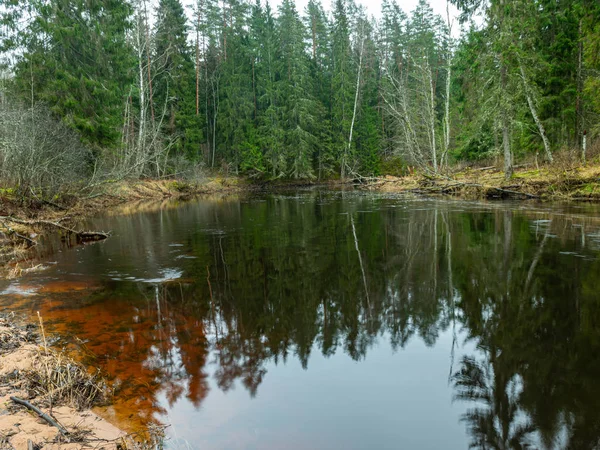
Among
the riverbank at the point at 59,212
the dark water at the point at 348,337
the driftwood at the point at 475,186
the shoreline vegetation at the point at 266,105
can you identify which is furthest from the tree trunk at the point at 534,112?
the riverbank at the point at 59,212

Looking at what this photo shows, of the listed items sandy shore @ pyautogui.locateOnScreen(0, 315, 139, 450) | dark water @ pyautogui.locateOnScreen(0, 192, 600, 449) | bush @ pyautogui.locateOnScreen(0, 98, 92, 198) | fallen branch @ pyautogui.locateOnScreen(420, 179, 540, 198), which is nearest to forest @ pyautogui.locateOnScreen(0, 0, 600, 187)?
bush @ pyautogui.locateOnScreen(0, 98, 92, 198)

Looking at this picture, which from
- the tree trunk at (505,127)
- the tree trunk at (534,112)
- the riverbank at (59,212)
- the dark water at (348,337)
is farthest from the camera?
the tree trunk at (534,112)

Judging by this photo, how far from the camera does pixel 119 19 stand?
2489 cm

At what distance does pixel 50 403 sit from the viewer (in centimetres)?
349

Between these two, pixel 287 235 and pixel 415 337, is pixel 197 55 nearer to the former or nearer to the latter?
pixel 287 235

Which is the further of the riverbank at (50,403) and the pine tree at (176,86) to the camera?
the pine tree at (176,86)

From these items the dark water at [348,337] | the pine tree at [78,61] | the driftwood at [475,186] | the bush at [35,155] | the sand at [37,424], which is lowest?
the dark water at [348,337]

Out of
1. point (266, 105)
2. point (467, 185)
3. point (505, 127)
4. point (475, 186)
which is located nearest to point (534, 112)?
point (505, 127)

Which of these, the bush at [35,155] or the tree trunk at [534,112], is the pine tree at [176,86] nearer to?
the bush at [35,155]

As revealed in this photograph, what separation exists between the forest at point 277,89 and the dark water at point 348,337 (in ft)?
33.5

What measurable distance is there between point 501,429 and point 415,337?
2.03 m

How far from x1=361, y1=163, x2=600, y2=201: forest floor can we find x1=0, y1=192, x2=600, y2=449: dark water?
300 inches

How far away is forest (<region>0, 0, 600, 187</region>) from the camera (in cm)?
2048

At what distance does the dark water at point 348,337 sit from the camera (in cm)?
365
